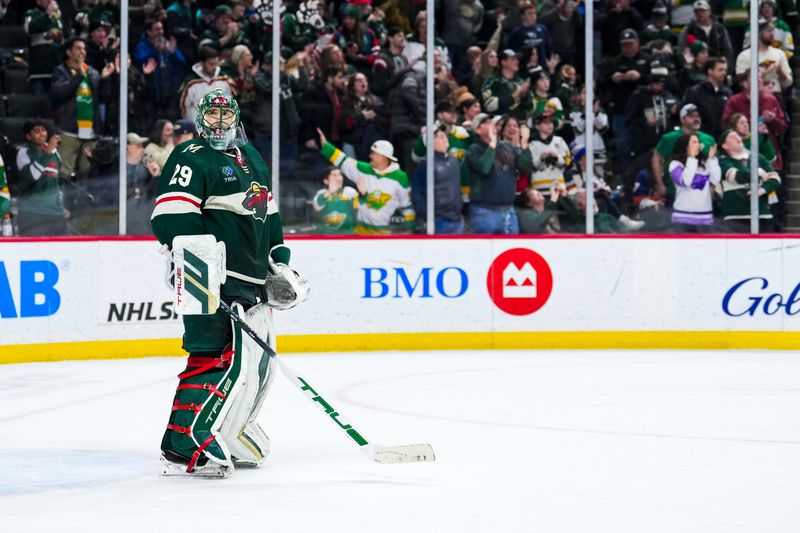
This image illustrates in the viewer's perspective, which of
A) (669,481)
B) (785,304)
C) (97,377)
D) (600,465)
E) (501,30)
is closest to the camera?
(669,481)

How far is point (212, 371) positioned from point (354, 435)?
0.56 m

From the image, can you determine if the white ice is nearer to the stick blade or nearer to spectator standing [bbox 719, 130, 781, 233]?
the stick blade

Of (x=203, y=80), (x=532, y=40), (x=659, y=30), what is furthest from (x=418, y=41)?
(x=659, y=30)

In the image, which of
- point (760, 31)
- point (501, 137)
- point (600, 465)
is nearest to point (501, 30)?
point (501, 137)

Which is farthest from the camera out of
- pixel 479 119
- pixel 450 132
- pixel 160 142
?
pixel 479 119

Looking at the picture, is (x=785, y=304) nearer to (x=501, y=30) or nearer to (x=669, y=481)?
(x=501, y=30)

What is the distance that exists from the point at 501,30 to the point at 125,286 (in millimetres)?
3558

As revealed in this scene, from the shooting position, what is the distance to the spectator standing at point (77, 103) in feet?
31.5

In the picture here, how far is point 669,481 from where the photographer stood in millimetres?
4734

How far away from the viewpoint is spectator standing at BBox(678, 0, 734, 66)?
425 inches

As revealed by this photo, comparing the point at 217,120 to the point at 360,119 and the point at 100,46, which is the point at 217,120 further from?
the point at 360,119

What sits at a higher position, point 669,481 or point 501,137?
point 501,137

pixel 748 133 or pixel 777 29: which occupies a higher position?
pixel 777 29

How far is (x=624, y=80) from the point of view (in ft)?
35.4
